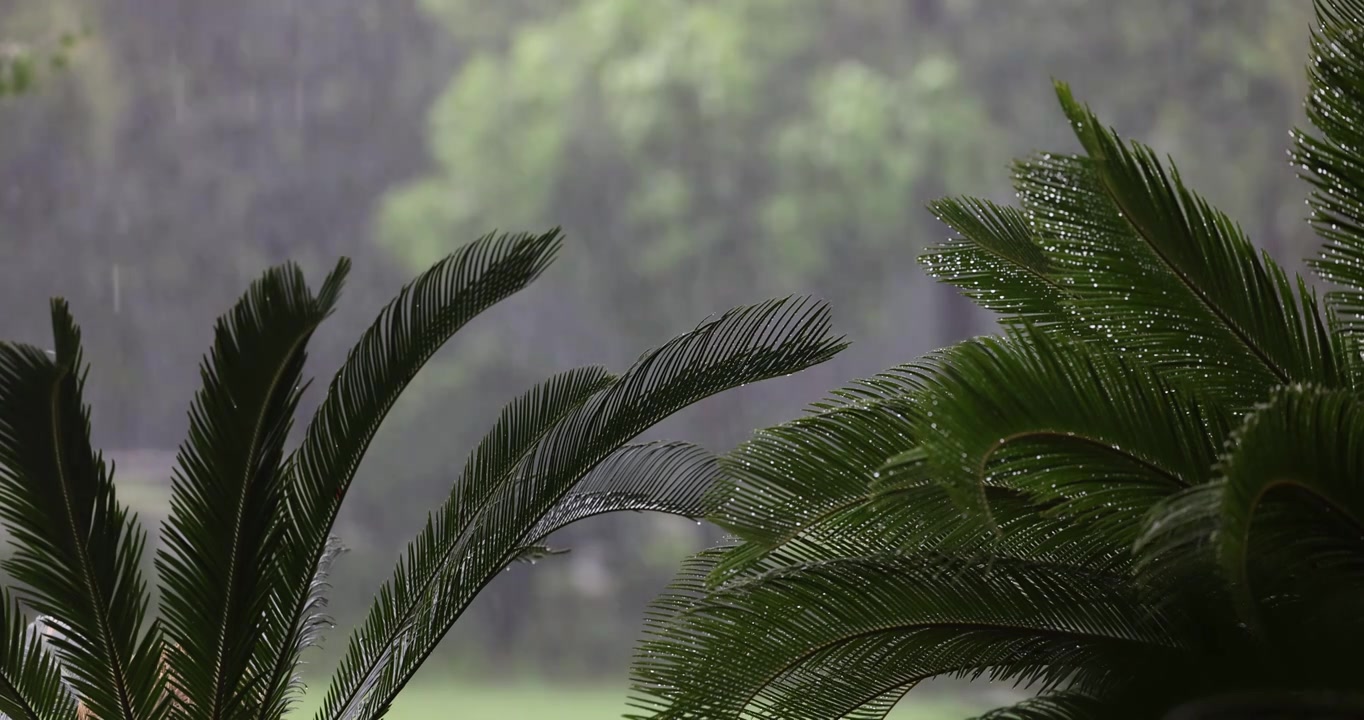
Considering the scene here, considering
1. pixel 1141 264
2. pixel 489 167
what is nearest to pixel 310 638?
pixel 1141 264

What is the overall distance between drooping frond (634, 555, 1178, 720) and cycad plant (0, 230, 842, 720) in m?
0.77

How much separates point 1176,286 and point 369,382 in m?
1.77

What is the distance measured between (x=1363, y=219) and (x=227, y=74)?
698 cm

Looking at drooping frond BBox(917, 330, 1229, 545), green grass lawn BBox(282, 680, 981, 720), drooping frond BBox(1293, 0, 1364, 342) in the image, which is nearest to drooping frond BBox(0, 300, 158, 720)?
drooping frond BBox(917, 330, 1229, 545)

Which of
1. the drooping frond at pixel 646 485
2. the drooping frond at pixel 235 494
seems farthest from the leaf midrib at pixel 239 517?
the drooping frond at pixel 646 485

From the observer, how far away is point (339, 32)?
7.69 meters

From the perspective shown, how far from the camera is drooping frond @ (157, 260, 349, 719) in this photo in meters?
2.38

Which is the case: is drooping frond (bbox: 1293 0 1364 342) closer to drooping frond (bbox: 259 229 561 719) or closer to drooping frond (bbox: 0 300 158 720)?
drooping frond (bbox: 259 229 561 719)

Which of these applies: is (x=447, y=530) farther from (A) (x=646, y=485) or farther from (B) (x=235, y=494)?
(B) (x=235, y=494)

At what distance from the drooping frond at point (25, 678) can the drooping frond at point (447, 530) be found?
657 mm

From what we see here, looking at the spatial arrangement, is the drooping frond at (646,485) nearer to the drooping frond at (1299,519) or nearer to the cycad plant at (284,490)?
the cycad plant at (284,490)

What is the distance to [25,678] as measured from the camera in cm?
277

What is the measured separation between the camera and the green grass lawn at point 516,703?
7.01 m

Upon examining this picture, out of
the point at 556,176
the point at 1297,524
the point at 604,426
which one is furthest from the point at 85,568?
the point at 556,176
